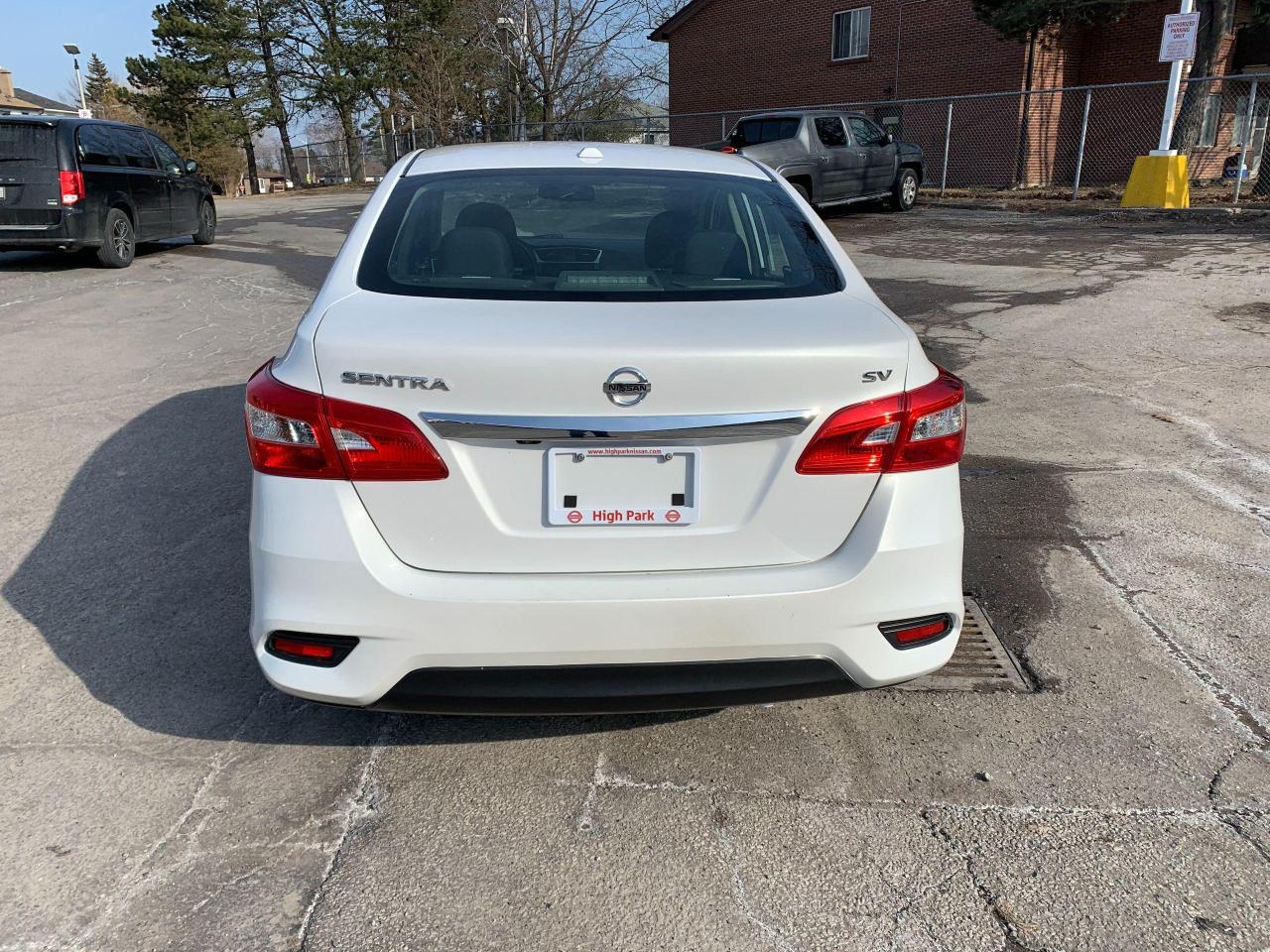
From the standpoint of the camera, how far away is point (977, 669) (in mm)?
3291

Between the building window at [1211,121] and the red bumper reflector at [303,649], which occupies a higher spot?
the building window at [1211,121]

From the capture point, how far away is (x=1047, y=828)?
252cm

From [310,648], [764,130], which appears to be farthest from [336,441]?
[764,130]

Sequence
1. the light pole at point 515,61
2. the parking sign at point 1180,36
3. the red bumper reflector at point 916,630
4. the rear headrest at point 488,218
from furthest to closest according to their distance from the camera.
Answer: the light pole at point 515,61, the parking sign at point 1180,36, the rear headrest at point 488,218, the red bumper reflector at point 916,630

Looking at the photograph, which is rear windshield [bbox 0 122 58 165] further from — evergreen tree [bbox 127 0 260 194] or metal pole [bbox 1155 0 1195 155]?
evergreen tree [bbox 127 0 260 194]

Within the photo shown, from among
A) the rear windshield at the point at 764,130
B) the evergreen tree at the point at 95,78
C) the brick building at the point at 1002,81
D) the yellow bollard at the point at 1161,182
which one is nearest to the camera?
the rear windshield at the point at 764,130

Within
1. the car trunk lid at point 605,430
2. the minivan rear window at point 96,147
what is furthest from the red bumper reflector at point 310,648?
the minivan rear window at point 96,147

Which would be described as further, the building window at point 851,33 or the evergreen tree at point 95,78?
the evergreen tree at point 95,78

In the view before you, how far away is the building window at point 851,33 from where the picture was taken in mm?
27031

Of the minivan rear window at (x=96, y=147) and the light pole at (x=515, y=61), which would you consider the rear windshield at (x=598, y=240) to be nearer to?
the minivan rear window at (x=96, y=147)

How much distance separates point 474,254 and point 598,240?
87 cm

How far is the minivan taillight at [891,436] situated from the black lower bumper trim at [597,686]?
20.1 inches

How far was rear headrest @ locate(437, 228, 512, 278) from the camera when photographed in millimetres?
2871

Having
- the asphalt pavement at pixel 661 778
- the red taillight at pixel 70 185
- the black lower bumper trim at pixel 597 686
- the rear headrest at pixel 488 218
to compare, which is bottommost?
the asphalt pavement at pixel 661 778
